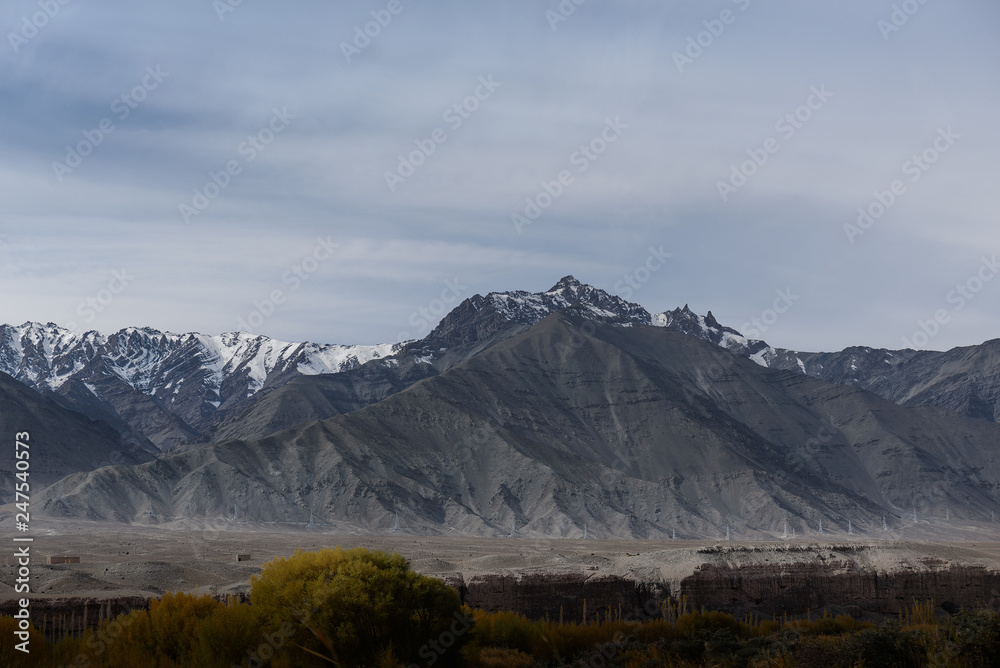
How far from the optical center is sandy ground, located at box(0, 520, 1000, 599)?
154ft

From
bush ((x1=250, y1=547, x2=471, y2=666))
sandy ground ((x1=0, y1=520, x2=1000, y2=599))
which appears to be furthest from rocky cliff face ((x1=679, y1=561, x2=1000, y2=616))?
bush ((x1=250, y1=547, x2=471, y2=666))

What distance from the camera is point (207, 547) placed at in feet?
359

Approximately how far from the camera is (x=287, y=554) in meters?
100

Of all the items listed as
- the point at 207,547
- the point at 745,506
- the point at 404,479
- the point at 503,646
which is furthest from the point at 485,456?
the point at 503,646

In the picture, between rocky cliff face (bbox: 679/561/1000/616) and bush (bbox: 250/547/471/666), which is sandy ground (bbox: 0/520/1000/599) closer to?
rocky cliff face (bbox: 679/561/1000/616)

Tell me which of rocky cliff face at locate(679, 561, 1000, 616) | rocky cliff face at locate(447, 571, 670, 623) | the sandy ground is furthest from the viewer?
the sandy ground

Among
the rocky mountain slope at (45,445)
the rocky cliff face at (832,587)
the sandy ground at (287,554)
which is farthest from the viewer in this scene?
the rocky mountain slope at (45,445)

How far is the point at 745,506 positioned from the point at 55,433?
125343 millimetres

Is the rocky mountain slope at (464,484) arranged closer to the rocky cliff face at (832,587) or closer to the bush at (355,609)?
→ the rocky cliff face at (832,587)

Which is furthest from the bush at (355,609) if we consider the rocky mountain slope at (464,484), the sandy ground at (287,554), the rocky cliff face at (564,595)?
the rocky mountain slope at (464,484)

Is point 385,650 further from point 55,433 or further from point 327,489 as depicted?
point 55,433

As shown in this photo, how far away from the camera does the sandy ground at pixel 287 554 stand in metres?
47.0

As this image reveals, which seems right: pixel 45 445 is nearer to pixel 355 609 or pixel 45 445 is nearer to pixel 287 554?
pixel 287 554

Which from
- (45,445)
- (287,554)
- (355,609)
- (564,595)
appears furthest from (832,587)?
(45,445)
